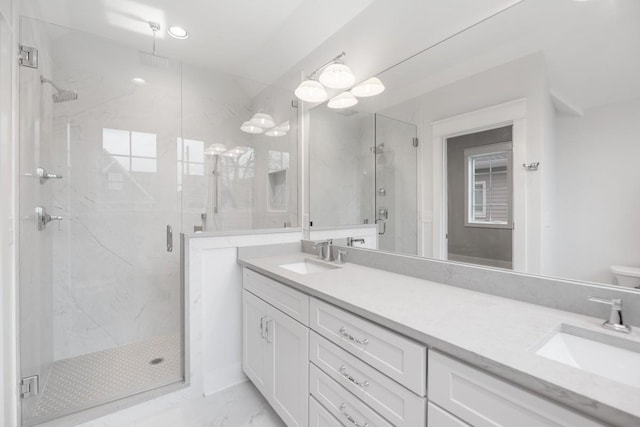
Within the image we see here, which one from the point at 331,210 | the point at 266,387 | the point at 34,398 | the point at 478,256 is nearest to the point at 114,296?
the point at 34,398

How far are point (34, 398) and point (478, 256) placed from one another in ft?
8.31

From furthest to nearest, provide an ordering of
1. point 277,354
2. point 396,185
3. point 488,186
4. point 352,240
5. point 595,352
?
1. point 352,240
2. point 396,185
3. point 277,354
4. point 488,186
5. point 595,352

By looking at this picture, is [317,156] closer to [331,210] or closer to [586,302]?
[331,210]

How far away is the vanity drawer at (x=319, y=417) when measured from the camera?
44.3 inches

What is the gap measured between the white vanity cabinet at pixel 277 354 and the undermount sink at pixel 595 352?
2.94 ft

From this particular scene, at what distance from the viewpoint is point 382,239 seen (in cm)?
171

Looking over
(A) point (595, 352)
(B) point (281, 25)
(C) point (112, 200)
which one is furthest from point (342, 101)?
(C) point (112, 200)

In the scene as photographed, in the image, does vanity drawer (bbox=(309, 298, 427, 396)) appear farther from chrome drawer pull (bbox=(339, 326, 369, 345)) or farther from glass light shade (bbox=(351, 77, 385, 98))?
glass light shade (bbox=(351, 77, 385, 98))

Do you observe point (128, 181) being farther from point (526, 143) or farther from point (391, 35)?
point (526, 143)

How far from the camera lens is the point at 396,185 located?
1654mm

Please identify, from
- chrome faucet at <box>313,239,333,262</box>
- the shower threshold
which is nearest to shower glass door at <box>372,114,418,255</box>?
chrome faucet at <box>313,239,333,262</box>

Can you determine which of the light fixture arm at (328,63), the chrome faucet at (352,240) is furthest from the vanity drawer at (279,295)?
the light fixture arm at (328,63)

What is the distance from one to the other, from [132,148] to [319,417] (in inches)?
91.4

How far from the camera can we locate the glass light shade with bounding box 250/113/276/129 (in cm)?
230
